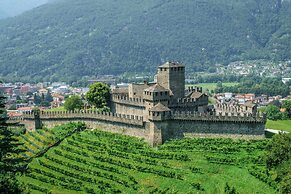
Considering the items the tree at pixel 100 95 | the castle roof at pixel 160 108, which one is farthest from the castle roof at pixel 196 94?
the tree at pixel 100 95

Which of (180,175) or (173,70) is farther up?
(173,70)

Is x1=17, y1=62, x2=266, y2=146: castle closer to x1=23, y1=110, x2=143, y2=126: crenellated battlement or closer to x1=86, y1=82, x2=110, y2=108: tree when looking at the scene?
x1=23, y1=110, x2=143, y2=126: crenellated battlement

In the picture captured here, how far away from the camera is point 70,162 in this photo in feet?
222

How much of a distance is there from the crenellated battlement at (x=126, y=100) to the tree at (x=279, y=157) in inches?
902

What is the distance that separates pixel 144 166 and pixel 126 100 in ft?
63.2

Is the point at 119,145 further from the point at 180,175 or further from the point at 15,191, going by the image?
the point at 15,191

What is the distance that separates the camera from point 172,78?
254 ft

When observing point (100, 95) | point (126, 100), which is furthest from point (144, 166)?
point (100, 95)

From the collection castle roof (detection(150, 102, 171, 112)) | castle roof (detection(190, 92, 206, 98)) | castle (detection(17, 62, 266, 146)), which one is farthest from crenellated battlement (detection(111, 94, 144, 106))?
castle roof (detection(190, 92, 206, 98))

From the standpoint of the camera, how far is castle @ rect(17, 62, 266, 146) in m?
69.3

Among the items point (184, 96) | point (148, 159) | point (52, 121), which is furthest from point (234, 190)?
point (52, 121)

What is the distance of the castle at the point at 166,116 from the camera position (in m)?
69.3

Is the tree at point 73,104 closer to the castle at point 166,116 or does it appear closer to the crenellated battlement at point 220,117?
the castle at point 166,116

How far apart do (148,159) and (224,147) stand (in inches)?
384
